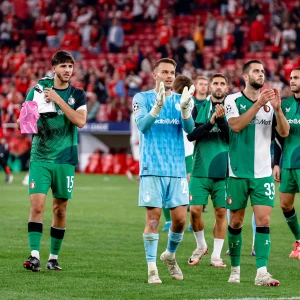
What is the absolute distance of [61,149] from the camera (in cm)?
1002

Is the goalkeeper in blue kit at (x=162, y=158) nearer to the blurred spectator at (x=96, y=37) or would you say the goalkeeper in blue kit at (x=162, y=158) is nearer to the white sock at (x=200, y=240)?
the white sock at (x=200, y=240)

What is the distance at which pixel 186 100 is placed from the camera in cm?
888

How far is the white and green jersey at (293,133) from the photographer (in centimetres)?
1109

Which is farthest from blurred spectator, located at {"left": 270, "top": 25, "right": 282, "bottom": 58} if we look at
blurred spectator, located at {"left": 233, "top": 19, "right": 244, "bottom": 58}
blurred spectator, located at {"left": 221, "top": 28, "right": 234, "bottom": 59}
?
blurred spectator, located at {"left": 221, "top": 28, "right": 234, "bottom": 59}

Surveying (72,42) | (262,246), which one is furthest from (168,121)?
(72,42)

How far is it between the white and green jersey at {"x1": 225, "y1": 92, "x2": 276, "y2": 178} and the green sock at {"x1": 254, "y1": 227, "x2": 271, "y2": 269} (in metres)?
0.55

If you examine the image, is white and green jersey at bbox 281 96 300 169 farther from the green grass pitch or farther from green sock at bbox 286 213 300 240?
the green grass pitch

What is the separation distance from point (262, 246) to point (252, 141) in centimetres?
104

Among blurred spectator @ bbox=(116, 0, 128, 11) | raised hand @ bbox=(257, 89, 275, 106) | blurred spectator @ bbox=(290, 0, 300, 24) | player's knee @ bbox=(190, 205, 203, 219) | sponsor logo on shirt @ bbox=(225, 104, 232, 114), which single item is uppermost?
blurred spectator @ bbox=(116, 0, 128, 11)

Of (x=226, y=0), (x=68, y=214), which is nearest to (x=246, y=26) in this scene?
(x=226, y=0)

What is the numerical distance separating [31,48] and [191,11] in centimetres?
702

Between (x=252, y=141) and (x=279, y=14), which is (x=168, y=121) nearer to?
(x=252, y=141)

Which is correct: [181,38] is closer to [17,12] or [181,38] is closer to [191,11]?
[191,11]

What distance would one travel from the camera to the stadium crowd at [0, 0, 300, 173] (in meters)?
31.0
